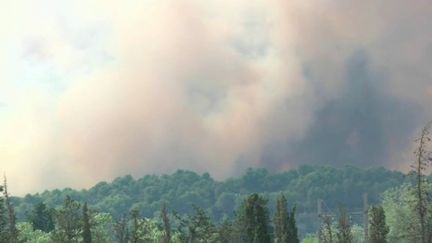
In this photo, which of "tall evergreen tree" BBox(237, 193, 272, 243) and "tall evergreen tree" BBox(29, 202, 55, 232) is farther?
"tall evergreen tree" BBox(29, 202, 55, 232)

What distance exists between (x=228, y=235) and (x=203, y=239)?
12.9 m

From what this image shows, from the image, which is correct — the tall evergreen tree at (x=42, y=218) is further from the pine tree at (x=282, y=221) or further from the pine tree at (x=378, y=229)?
the pine tree at (x=378, y=229)

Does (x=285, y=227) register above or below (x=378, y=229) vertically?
above

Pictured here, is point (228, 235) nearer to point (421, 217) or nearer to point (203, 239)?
point (203, 239)

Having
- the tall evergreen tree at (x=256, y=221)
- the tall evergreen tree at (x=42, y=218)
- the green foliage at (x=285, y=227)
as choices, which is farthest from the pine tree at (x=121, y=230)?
the tall evergreen tree at (x=42, y=218)

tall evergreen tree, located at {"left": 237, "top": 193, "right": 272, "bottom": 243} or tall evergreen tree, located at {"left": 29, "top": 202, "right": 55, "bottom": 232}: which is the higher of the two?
tall evergreen tree, located at {"left": 29, "top": 202, "right": 55, "bottom": 232}

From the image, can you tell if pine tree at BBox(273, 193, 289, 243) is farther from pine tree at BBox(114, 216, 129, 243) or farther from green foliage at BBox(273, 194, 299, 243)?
pine tree at BBox(114, 216, 129, 243)

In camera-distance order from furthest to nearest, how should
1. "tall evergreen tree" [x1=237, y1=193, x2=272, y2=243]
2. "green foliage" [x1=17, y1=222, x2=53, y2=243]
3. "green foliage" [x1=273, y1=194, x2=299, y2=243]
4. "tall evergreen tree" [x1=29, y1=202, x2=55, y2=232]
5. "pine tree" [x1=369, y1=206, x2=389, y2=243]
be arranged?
"tall evergreen tree" [x1=29, y1=202, x2=55, y2=232] < "green foliage" [x1=17, y1=222, x2=53, y2=243] < "green foliage" [x1=273, y1=194, x2=299, y2=243] < "pine tree" [x1=369, y1=206, x2=389, y2=243] < "tall evergreen tree" [x1=237, y1=193, x2=272, y2=243]

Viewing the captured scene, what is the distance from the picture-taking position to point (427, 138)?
7931cm

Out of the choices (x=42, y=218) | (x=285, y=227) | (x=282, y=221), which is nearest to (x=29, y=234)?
(x=42, y=218)

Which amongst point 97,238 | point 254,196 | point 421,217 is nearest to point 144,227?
point 97,238

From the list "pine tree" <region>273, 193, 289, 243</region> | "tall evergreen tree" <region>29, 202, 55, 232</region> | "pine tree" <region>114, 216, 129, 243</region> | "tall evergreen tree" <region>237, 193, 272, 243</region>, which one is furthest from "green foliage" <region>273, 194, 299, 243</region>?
"tall evergreen tree" <region>29, 202, 55, 232</region>

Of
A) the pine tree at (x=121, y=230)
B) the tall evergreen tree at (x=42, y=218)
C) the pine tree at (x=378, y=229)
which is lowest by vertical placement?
the pine tree at (x=378, y=229)

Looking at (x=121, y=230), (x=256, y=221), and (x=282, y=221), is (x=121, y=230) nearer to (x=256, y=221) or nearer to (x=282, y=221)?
(x=256, y=221)
